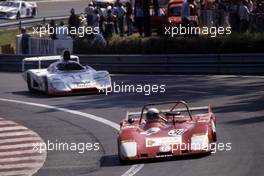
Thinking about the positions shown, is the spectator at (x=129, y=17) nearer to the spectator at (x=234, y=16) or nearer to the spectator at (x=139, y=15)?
the spectator at (x=139, y=15)

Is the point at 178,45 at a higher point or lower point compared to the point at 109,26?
lower

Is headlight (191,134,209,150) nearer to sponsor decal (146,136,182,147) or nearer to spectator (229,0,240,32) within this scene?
sponsor decal (146,136,182,147)

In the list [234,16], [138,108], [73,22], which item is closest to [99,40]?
[73,22]

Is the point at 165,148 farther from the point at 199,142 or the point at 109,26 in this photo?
the point at 109,26

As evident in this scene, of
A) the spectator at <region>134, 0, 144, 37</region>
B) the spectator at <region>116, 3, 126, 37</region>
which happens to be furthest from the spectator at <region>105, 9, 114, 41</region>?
the spectator at <region>134, 0, 144, 37</region>

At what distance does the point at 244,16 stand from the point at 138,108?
1022 centimetres

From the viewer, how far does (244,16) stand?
29.1m

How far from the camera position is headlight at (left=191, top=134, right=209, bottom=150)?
42.9 feet

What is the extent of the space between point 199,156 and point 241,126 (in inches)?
130

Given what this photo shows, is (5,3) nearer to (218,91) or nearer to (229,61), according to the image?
(229,61)

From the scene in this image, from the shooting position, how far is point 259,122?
16.6 metres

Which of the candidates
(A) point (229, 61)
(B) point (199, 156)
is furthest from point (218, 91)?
(B) point (199, 156)

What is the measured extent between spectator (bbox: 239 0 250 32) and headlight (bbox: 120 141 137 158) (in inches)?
645

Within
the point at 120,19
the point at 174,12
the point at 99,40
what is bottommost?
the point at 99,40
